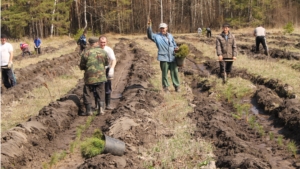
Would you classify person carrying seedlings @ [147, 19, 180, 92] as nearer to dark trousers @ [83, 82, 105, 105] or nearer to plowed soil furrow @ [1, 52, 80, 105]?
dark trousers @ [83, 82, 105, 105]

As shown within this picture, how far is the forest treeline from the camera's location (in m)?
46.8

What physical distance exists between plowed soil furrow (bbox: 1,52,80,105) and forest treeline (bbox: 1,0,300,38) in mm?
26488

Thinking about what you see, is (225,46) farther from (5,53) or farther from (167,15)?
(167,15)

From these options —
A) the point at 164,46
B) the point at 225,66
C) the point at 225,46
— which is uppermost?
the point at 164,46

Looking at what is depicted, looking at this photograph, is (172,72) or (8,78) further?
(8,78)

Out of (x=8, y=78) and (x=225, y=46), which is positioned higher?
(x=225, y=46)

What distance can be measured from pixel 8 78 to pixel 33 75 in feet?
11.6

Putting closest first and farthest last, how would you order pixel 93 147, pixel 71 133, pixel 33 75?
pixel 93 147
pixel 71 133
pixel 33 75

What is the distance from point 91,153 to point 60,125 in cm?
212

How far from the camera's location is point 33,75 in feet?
51.2

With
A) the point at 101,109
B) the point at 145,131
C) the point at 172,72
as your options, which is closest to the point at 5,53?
the point at 101,109

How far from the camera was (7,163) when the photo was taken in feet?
18.0

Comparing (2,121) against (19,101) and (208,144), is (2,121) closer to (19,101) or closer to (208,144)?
(19,101)

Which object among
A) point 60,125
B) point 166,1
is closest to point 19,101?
point 60,125
